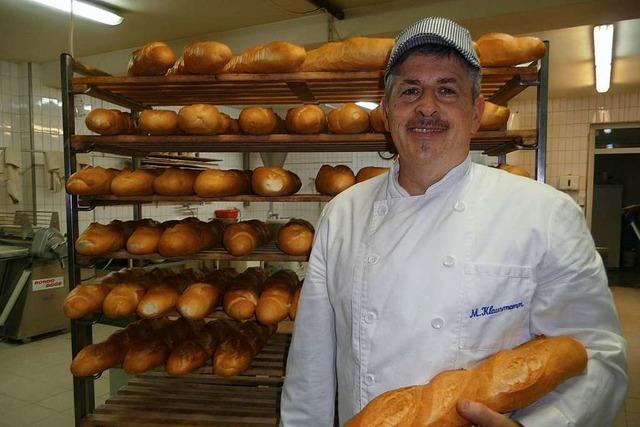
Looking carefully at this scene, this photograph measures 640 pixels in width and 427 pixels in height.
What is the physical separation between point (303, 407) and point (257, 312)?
0.72 m

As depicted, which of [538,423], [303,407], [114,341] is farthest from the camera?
[114,341]

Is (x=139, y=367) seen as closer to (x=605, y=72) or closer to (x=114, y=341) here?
(x=114, y=341)

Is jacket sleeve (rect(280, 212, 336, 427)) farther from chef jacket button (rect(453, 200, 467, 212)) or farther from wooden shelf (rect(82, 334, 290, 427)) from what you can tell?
wooden shelf (rect(82, 334, 290, 427))

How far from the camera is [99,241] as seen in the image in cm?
200

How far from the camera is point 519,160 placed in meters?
7.54

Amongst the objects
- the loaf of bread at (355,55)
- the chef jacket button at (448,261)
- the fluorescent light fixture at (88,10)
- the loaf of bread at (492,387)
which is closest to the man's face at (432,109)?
the chef jacket button at (448,261)

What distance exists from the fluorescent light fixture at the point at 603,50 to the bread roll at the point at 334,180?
9.90 ft

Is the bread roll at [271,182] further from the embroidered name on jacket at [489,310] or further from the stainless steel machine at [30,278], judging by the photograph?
the stainless steel machine at [30,278]

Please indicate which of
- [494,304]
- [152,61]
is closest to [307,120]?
[152,61]

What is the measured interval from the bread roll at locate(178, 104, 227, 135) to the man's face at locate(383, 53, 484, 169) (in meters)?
1.04

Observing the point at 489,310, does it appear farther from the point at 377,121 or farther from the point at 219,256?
the point at 219,256

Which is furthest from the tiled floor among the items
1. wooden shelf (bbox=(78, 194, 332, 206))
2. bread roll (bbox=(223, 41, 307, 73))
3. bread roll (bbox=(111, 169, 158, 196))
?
bread roll (bbox=(223, 41, 307, 73))

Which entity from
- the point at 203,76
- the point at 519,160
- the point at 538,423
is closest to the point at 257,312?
the point at 203,76

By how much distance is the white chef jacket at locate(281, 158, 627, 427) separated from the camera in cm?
95
